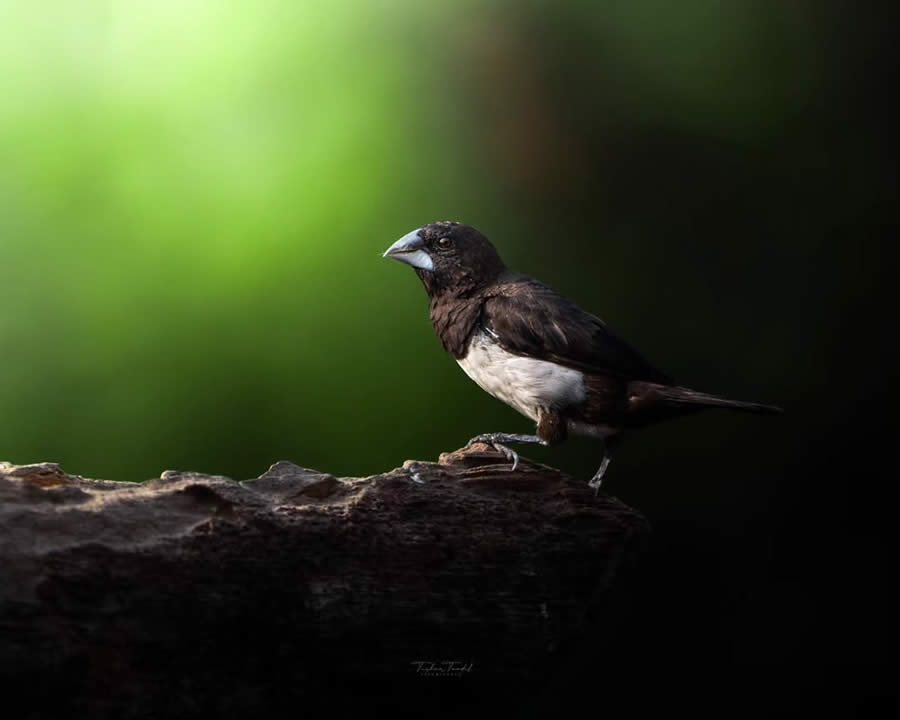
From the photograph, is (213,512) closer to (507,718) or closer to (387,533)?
(387,533)

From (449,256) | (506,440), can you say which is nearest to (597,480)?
(506,440)

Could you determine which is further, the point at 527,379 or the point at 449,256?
the point at 449,256

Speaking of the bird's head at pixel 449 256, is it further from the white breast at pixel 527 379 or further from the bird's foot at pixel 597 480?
the bird's foot at pixel 597 480

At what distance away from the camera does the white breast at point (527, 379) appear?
9.91 ft

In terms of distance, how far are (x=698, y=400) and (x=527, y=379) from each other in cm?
44

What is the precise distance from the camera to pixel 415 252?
3.23 metres

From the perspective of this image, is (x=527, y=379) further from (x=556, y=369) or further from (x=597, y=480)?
(x=597, y=480)

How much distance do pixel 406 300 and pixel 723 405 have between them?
164 cm

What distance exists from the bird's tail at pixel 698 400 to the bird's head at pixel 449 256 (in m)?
0.60

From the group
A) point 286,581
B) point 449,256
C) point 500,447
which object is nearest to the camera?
point 286,581

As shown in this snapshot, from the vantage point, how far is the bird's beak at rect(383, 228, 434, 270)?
3227 mm

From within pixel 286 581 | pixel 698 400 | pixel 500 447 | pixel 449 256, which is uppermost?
pixel 449 256

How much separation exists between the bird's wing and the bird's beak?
246 millimetres

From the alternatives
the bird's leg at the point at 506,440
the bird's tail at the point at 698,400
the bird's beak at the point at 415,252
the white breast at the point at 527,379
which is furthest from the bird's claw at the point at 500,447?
the bird's beak at the point at 415,252
